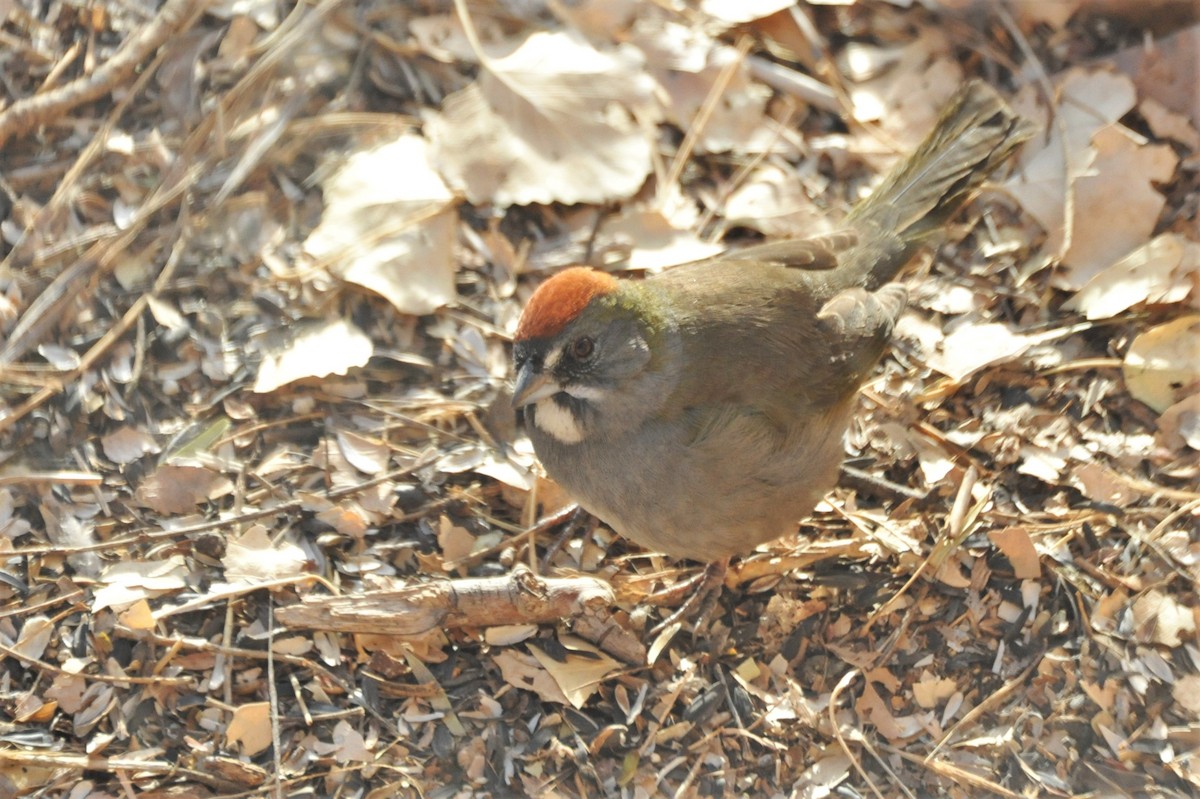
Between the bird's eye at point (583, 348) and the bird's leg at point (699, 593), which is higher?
the bird's eye at point (583, 348)

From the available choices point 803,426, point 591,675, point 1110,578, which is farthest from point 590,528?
point 1110,578

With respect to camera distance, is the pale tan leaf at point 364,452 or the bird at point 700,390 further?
the pale tan leaf at point 364,452

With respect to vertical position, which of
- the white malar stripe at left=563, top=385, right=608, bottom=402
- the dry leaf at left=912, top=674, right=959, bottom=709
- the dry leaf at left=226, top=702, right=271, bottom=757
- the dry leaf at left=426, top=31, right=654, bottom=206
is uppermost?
the dry leaf at left=426, top=31, right=654, bottom=206

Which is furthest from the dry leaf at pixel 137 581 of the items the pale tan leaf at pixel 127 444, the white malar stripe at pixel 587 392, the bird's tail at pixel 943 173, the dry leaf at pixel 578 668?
the bird's tail at pixel 943 173

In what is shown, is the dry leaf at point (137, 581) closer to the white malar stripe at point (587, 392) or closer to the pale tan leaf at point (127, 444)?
the pale tan leaf at point (127, 444)

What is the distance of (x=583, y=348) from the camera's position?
3389mm

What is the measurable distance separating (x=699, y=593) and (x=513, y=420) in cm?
88

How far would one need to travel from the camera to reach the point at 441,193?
14.4 ft

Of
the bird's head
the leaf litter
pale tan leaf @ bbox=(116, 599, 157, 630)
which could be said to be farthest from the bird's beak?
pale tan leaf @ bbox=(116, 599, 157, 630)

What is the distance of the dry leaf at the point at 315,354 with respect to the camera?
4.00m

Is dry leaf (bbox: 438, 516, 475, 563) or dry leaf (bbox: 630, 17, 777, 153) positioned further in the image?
dry leaf (bbox: 630, 17, 777, 153)

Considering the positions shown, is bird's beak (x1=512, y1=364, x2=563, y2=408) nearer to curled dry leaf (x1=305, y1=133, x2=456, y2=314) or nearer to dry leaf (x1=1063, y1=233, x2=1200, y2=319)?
curled dry leaf (x1=305, y1=133, x2=456, y2=314)

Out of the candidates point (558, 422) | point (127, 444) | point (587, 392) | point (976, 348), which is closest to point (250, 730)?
point (127, 444)

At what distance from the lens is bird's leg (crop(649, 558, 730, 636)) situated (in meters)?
3.71
